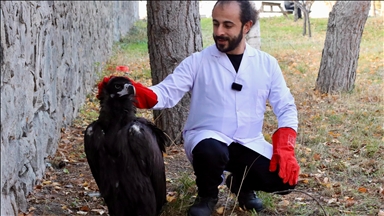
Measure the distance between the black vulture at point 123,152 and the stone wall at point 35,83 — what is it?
60 centimetres

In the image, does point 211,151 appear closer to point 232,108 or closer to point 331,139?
point 232,108

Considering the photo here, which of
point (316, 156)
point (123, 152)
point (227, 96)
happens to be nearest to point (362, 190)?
point (316, 156)

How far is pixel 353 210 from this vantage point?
4543 millimetres

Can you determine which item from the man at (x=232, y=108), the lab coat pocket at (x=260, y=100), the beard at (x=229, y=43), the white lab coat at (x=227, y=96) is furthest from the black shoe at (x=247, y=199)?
the beard at (x=229, y=43)

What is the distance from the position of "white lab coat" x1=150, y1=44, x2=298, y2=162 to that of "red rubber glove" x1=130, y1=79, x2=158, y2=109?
0.65ft

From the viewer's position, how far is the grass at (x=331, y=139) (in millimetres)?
4637

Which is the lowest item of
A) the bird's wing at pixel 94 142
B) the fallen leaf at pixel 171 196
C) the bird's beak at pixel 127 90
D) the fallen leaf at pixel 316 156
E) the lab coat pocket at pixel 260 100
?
the fallen leaf at pixel 316 156

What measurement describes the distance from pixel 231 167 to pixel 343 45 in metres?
5.50

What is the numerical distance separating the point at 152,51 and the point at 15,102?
218 cm

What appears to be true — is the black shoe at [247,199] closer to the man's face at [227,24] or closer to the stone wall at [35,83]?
the man's face at [227,24]

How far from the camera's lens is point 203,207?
4035mm

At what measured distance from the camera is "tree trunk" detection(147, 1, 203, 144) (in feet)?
18.9

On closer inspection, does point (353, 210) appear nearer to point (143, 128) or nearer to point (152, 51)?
point (143, 128)

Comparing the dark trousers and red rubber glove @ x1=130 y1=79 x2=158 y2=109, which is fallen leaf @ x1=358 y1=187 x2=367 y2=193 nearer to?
the dark trousers
